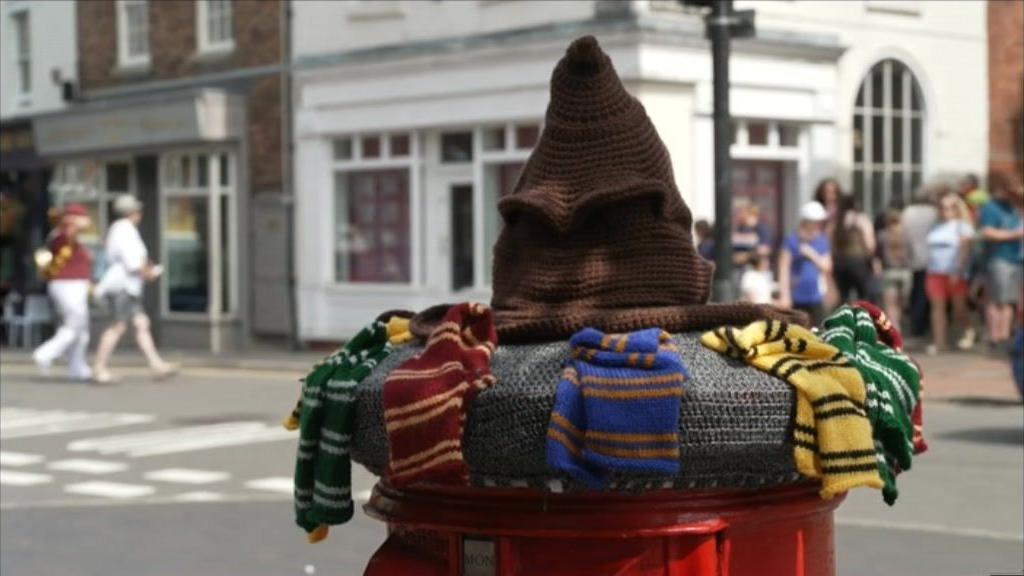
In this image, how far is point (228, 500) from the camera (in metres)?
9.84

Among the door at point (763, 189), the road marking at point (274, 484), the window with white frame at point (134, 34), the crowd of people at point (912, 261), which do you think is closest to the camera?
the road marking at point (274, 484)

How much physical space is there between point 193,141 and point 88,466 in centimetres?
1428

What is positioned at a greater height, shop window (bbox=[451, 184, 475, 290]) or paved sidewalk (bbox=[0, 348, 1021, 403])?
shop window (bbox=[451, 184, 475, 290])

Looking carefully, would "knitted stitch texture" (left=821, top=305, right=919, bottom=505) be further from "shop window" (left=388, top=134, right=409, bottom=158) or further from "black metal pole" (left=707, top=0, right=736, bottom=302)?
"shop window" (left=388, top=134, right=409, bottom=158)

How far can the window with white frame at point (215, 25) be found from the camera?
25797 mm

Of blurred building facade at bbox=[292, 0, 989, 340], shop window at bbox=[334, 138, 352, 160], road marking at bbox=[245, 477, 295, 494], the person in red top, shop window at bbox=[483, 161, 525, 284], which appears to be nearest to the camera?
road marking at bbox=[245, 477, 295, 494]

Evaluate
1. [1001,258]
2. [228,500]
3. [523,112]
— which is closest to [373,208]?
[523,112]

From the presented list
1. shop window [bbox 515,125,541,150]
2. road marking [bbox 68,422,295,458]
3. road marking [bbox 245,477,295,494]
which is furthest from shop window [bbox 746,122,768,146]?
road marking [bbox 245,477,295,494]

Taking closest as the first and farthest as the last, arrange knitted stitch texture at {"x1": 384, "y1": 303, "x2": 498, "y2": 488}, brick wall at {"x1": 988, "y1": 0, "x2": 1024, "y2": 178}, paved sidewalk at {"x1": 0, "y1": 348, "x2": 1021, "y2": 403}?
knitted stitch texture at {"x1": 384, "y1": 303, "x2": 498, "y2": 488} < brick wall at {"x1": 988, "y1": 0, "x2": 1024, "y2": 178} < paved sidewalk at {"x1": 0, "y1": 348, "x2": 1021, "y2": 403}

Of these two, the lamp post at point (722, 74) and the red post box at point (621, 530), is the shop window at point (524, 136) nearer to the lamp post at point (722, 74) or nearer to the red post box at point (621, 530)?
the lamp post at point (722, 74)

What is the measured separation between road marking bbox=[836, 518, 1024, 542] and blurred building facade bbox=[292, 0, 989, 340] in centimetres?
1168

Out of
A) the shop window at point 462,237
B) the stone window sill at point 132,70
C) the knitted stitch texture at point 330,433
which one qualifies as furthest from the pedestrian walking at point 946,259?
the knitted stitch texture at point 330,433

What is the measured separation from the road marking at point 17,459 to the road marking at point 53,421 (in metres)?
1.04

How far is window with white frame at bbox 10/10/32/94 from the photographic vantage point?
1752 cm
